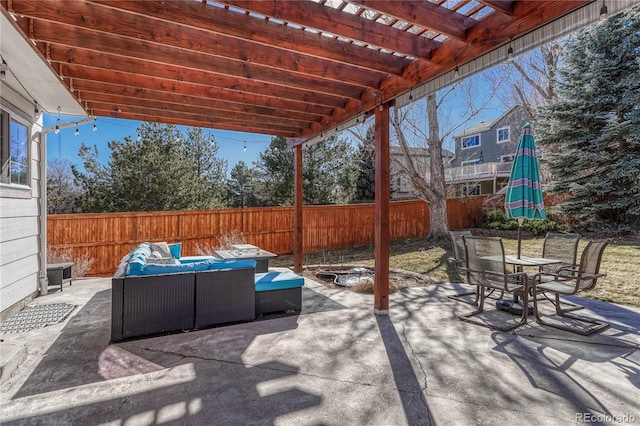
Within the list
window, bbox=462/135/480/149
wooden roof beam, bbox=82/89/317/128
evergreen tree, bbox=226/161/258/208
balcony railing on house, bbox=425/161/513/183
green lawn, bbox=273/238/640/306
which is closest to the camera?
wooden roof beam, bbox=82/89/317/128

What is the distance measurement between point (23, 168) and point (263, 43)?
4.01 meters

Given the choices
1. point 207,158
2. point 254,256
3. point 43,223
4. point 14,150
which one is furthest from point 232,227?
point 207,158

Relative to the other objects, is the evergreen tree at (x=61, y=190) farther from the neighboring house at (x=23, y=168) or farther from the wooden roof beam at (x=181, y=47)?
the wooden roof beam at (x=181, y=47)

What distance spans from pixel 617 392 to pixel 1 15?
524cm

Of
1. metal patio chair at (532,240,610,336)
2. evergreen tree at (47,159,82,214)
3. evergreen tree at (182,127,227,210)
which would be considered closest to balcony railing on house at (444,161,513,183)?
evergreen tree at (182,127,227,210)

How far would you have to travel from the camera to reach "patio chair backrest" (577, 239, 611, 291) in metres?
3.62

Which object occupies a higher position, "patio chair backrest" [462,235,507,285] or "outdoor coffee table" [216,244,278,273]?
"patio chair backrest" [462,235,507,285]

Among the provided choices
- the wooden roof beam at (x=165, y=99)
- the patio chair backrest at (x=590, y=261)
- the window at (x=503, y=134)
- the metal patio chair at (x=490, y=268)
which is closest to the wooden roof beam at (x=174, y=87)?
the wooden roof beam at (x=165, y=99)

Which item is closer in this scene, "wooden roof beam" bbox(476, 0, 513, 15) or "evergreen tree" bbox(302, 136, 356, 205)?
"wooden roof beam" bbox(476, 0, 513, 15)

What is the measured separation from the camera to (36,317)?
4012 mm

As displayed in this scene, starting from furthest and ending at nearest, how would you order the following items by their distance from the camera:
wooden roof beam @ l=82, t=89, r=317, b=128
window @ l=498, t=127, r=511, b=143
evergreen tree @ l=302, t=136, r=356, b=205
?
1. window @ l=498, t=127, r=511, b=143
2. evergreen tree @ l=302, t=136, r=356, b=205
3. wooden roof beam @ l=82, t=89, r=317, b=128

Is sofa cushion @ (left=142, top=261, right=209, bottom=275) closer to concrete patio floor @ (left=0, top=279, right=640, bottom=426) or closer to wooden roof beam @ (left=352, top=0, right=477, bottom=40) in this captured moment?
concrete patio floor @ (left=0, top=279, right=640, bottom=426)

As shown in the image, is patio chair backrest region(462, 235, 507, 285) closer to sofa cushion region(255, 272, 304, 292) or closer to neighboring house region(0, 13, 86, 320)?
sofa cushion region(255, 272, 304, 292)

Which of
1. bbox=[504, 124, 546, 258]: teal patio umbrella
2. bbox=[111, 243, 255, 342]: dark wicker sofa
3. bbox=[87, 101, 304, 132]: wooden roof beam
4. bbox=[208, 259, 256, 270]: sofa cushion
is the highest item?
bbox=[87, 101, 304, 132]: wooden roof beam
